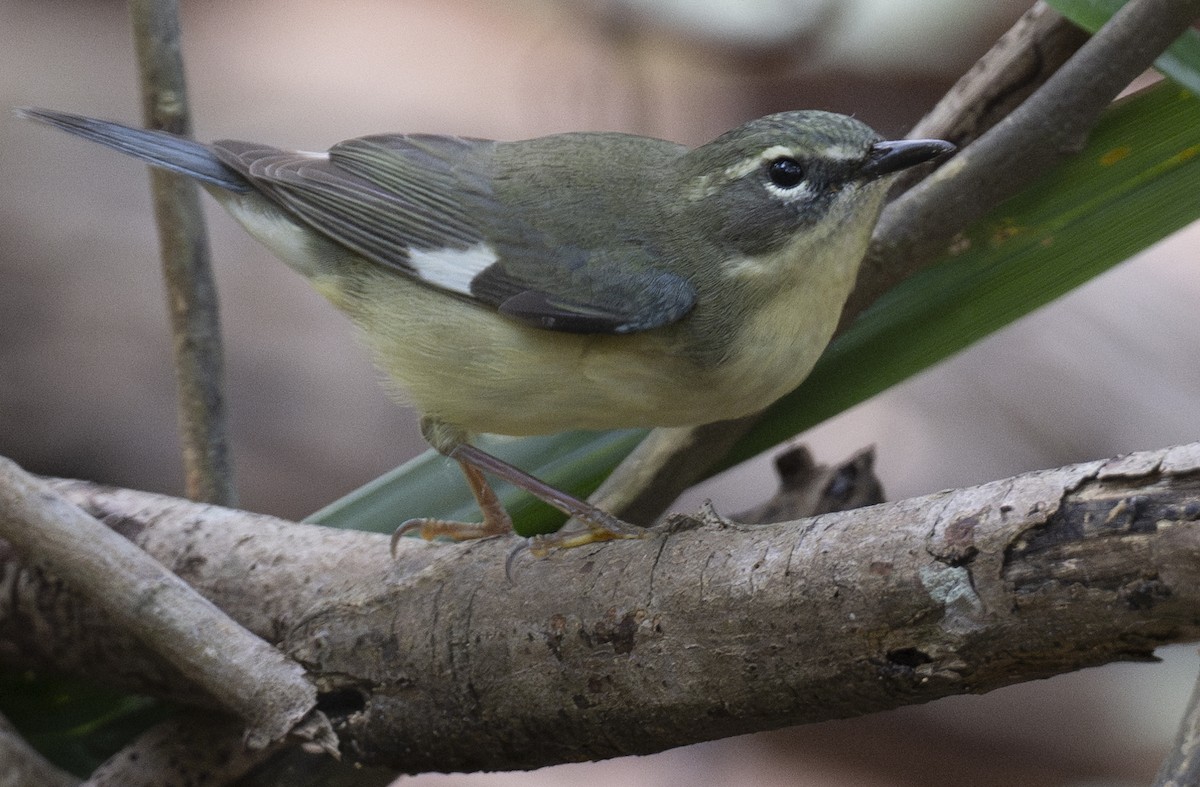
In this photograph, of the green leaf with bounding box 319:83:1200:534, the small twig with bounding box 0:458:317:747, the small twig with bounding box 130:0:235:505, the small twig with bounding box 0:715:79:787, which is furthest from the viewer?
the small twig with bounding box 130:0:235:505

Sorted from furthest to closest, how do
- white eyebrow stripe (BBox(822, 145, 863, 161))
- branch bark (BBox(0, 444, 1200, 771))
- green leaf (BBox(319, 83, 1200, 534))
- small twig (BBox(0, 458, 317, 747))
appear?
green leaf (BBox(319, 83, 1200, 534)) < white eyebrow stripe (BBox(822, 145, 863, 161)) < small twig (BBox(0, 458, 317, 747)) < branch bark (BBox(0, 444, 1200, 771))

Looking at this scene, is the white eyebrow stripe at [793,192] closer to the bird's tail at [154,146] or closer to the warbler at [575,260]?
the warbler at [575,260]

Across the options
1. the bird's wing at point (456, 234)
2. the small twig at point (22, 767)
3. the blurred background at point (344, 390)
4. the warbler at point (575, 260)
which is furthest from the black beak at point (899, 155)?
the small twig at point (22, 767)

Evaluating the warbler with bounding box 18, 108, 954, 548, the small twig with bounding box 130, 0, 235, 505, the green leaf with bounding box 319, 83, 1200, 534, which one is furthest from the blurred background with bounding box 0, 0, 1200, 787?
the warbler with bounding box 18, 108, 954, 548

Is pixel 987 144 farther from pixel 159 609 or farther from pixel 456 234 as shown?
pixel 159 609

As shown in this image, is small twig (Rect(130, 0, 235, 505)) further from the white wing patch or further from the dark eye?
the dark eye

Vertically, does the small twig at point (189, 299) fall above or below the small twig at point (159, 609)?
above
